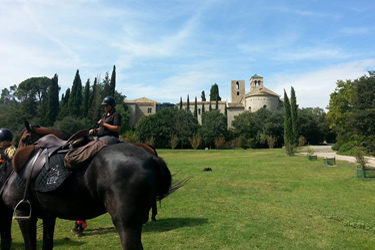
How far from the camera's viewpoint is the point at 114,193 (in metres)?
2.65

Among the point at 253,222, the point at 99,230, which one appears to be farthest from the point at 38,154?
the point at 253,222

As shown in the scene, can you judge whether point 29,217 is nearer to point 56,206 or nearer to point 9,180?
point 56,206

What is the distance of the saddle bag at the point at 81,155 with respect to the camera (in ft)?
9.47

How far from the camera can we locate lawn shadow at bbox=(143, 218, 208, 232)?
5.80 meters

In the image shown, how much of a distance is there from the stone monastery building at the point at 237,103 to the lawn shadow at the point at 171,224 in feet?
192

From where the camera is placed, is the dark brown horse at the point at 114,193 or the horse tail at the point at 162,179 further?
the horse tail at the point at 162,179

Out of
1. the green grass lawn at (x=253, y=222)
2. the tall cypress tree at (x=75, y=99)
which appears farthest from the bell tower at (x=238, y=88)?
the green grass lawn at (x=253, y=222)

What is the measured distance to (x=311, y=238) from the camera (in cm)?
514

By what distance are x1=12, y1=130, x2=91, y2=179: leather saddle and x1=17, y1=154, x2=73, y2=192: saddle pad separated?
0.24 ft

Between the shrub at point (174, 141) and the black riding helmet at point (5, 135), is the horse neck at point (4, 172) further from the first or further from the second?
the shrub at point (174, 141)

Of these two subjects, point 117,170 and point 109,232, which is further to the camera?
point 109,232

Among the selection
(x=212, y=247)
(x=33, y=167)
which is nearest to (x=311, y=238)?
(x=212, y=247)

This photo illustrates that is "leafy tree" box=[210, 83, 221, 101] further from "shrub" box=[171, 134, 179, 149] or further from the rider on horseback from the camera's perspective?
the rider on horseback

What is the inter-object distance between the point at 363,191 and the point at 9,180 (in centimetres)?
1133
